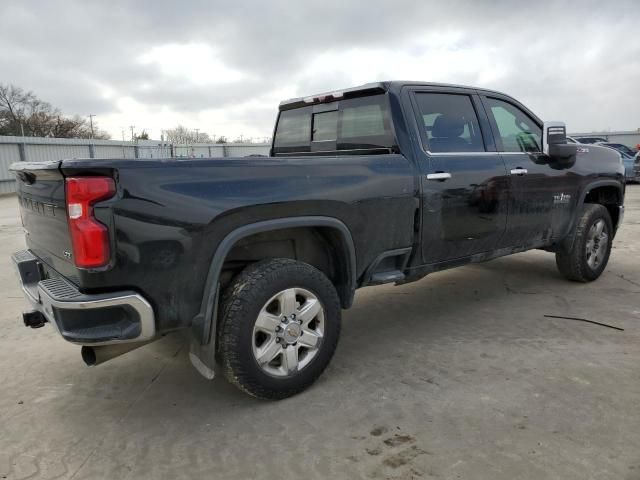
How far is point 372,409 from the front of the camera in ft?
9.50

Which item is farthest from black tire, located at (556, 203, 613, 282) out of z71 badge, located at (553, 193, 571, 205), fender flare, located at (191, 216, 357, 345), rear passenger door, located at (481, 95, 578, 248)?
Result: fender flare, located at (191, 216, 357, 345)

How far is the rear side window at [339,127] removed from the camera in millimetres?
3679

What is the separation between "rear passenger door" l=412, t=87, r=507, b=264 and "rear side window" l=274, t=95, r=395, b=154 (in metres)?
0.27

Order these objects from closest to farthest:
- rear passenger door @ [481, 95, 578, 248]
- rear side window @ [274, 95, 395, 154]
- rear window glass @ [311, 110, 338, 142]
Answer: rear side window @ [274, 95, 395, 154] < rear window glass @ [311, 110, 338, 142] < rear passenger door @ [481, 95, 578, 248]

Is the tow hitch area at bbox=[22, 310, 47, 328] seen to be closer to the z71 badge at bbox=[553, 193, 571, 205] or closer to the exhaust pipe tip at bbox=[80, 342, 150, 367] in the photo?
the exhaust pipe tip at bbox=[80, 342, 150, 367]

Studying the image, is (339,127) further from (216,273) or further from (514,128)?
(216,273)

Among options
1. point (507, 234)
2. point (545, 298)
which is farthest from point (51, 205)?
point (545, 298)

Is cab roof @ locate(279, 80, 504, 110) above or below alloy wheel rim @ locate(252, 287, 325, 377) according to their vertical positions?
above

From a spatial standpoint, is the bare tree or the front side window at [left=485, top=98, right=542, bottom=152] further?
the bare tree

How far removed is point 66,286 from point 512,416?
8.08 ft

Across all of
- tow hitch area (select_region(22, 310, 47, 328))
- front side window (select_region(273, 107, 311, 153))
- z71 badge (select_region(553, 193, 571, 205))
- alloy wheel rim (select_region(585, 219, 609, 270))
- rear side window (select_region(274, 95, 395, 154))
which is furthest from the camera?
alloy wheel rim (select_region(585, 219, 609, 270))

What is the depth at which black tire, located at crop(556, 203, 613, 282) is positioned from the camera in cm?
509

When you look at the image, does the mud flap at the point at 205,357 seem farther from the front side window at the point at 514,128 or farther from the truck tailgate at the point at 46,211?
the front side window at the point at 514,128

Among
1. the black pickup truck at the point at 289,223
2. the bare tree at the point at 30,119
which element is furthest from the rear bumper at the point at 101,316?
the bare tree at the point at 30,119
